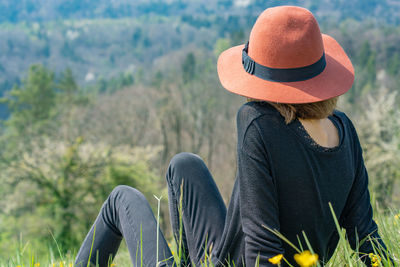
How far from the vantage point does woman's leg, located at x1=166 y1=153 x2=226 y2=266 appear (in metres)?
1.27

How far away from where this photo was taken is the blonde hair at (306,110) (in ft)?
3.38

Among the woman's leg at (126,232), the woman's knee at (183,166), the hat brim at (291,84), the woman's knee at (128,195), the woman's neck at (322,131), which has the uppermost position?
the hat brim at (291,84)

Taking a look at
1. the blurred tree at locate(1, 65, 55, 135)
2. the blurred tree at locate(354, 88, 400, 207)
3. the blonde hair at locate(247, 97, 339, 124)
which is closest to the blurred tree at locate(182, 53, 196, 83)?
the blurred tree at locate(1, 65, 55, 135)

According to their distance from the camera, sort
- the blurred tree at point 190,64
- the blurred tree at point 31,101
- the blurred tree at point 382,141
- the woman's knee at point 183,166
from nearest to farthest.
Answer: the woman's knee at point 183,166 < the blurred tree at point 382,141 < the blurred tree at point 190,64 < the blurred tree at point 31,101

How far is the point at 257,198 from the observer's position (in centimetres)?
100

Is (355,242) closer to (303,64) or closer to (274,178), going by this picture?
(274,178)

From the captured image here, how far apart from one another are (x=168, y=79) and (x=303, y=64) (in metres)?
25.2

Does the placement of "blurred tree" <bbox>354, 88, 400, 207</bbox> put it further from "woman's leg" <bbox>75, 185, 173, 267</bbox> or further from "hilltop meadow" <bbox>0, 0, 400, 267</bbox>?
"woman's leg" <bbox>75, 185, 173, 267</bbox>

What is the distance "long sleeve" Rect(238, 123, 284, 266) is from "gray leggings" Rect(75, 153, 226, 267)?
0.27 meters

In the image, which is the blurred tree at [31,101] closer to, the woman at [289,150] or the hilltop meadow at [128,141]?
the hilltop meadow at [128,141]

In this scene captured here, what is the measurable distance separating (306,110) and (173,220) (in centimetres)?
60

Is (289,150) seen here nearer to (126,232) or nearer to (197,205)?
(197,205)

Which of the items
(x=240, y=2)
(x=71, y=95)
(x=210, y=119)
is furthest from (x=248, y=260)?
(x=240, y=2)

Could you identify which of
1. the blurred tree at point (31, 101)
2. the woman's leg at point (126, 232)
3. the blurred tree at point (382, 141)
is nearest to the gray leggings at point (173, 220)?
the woman's leg at point (126, 232)
